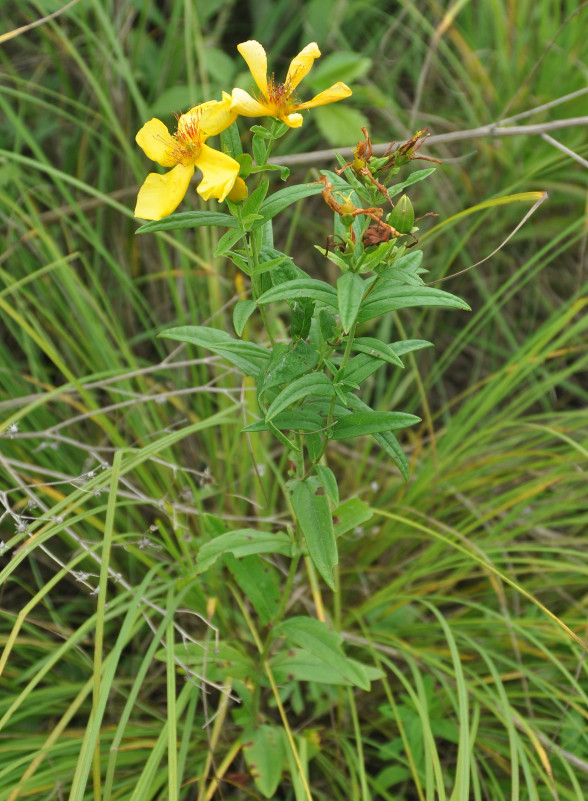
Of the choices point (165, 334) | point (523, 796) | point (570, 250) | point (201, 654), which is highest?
point (165, 334)

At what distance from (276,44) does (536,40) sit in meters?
0.69

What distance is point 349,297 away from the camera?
0.74 metres

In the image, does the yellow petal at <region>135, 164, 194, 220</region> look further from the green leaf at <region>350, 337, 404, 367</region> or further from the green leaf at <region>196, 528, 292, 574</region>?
the green leaf at <region>196, 528, 292, 574</region>

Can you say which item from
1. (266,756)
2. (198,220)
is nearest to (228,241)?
(198,220)

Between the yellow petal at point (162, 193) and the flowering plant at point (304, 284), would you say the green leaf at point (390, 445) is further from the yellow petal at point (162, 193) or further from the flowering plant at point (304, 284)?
the yellow petal at point (162, 193)

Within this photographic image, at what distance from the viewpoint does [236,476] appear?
155 cm

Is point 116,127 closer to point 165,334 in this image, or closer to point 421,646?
point 165,334

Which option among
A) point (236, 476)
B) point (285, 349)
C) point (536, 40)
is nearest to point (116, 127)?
point (236, 476)

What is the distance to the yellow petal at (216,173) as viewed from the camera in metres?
0.71

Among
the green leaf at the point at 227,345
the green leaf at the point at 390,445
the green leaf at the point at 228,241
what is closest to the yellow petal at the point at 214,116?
the green leaf at the point at 228,241

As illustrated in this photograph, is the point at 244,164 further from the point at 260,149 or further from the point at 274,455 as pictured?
the point at 274,455

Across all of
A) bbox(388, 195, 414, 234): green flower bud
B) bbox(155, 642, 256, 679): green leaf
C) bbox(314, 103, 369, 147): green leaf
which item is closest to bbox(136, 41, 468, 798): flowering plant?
bbox(388, 195, 414, 234): green flower bud

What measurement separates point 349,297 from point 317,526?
302 millimetres

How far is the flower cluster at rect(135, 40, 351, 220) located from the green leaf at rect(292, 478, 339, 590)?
1.23 ft
